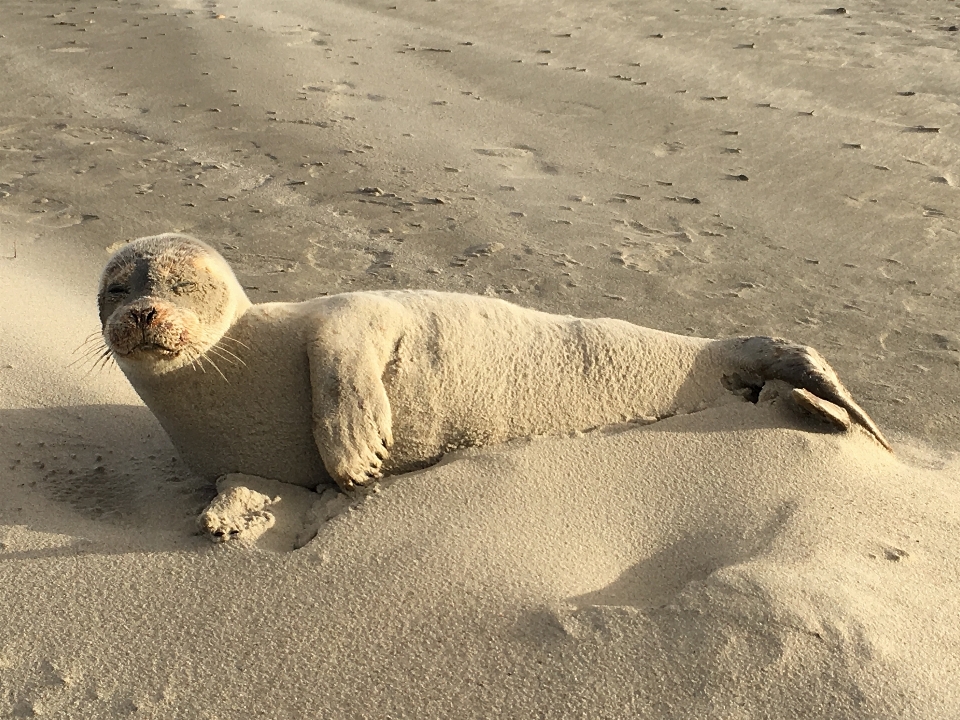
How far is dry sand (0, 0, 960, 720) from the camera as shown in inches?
107

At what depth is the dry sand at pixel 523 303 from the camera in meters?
2.71

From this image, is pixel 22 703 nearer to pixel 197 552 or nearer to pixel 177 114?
pixel 197 552

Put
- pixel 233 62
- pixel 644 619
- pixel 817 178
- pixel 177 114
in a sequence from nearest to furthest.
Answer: pixel 644 619 < pixel 817 178 < pixel 177 114 < pixel 233 62

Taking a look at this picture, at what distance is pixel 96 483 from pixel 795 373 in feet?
Result: 7.87

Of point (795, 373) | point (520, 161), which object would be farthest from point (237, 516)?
point (520, 161)

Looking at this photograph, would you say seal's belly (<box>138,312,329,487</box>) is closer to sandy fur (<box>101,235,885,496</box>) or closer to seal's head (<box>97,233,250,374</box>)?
sandy fur (<box>101,235,885,496</box>)

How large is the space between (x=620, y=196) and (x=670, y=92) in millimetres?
1806

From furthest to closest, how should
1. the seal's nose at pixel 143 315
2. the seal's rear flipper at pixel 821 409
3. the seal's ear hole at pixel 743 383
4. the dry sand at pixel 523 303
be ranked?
the seal's ear hole at pixel 743 383
the seal's rear flipper at pixel 821 409
the seal's nose at pixel 143 315
the dry sand at pixel 523 303

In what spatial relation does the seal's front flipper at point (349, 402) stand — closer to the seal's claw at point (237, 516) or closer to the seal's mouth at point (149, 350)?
the seal's claw at point (237, 516)

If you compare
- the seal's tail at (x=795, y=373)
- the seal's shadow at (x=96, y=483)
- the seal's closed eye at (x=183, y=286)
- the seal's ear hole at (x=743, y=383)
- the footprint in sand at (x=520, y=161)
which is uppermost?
the seal's closed eye at (x=183, y=286)

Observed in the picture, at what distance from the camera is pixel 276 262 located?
602 centimetres

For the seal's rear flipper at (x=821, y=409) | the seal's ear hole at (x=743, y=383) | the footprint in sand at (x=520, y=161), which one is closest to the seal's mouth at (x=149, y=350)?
the seal's ear hole at (x=743, y=383)

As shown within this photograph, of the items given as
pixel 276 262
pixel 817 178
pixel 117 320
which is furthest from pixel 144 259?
pixel 817 178

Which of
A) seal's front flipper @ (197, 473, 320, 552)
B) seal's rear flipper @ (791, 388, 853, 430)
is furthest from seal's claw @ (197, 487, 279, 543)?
seal's rear flipper @ (791, 388, 853, 430)
